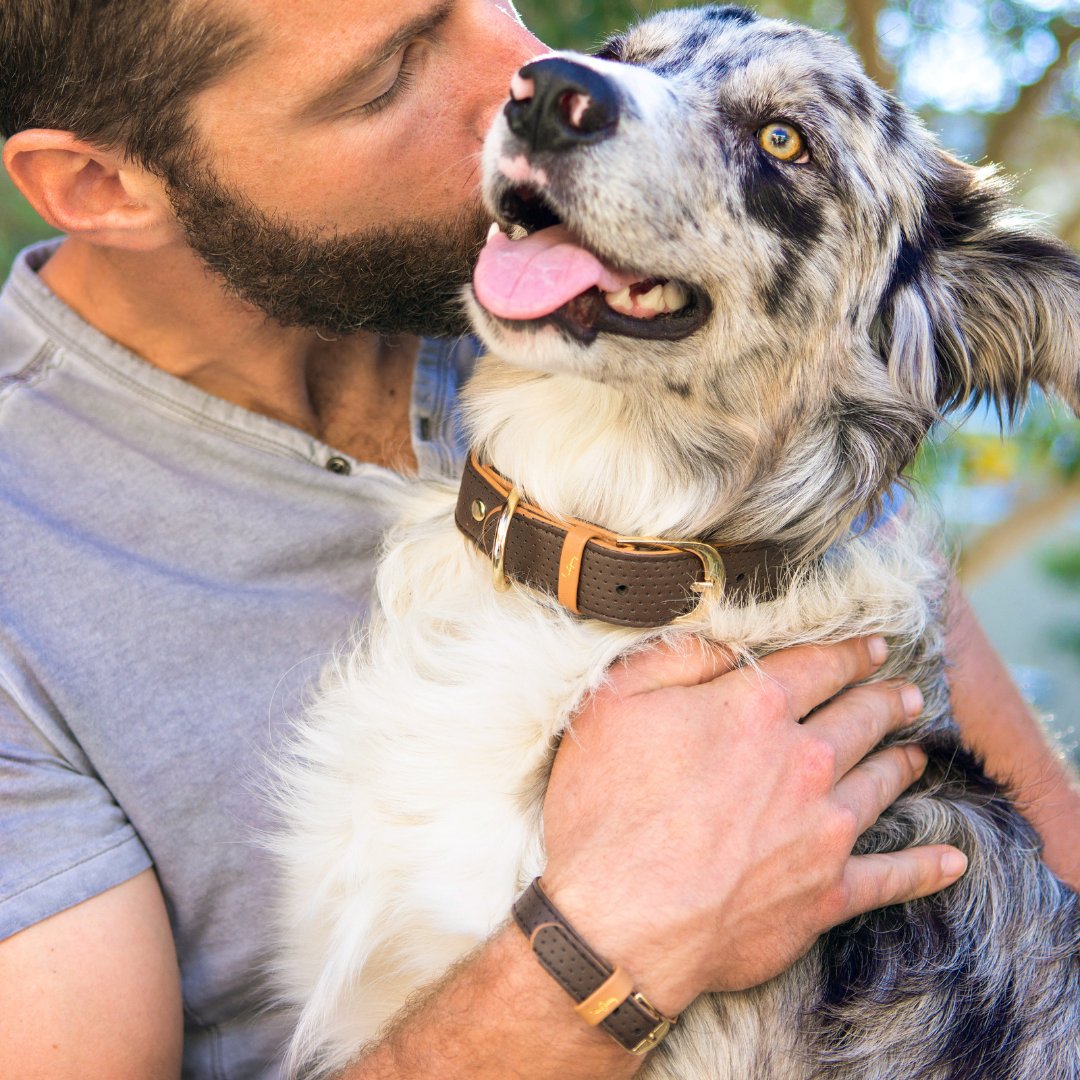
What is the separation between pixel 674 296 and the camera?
6.70 feet

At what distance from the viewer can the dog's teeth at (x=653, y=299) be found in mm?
2029

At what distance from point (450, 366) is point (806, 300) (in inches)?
37.0

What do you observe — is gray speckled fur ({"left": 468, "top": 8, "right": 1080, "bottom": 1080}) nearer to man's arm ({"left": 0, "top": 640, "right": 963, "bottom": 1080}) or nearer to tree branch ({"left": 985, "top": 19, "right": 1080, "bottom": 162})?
man's arm ({"left": 0, "top": 640, "right": 963, "bottom": 1080})

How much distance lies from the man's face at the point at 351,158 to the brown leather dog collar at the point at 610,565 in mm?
582

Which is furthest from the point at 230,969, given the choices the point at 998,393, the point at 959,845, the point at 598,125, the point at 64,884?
the point at 998,393

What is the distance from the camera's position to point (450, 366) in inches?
107

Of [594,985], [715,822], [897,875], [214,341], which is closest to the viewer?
[594,985]

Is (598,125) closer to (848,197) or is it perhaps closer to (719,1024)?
(848,197)

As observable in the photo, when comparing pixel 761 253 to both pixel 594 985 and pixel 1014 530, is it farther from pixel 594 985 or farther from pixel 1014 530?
pixel 1014 530

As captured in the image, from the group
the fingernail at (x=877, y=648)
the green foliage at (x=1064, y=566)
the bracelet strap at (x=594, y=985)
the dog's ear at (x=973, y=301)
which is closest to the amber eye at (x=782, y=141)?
the dog's ear at (x=973, y=301)

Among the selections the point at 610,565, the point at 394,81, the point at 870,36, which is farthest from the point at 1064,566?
the point at 394,81

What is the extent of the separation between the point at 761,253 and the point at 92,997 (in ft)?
5.82

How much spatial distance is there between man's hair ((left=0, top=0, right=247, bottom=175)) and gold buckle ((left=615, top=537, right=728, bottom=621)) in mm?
1224

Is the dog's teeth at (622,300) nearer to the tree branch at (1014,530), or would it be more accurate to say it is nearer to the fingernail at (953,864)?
the fingernail at (953,864)
